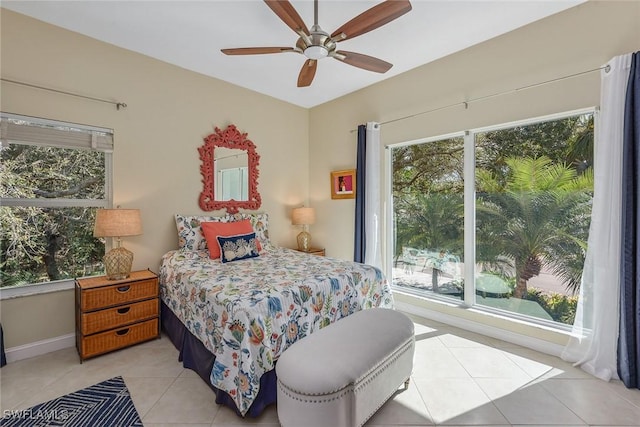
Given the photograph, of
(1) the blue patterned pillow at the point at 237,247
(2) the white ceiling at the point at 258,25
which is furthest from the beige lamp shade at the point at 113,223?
(2) the white ceiling at the point at 258,25

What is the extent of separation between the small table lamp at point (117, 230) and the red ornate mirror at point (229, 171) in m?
0.97

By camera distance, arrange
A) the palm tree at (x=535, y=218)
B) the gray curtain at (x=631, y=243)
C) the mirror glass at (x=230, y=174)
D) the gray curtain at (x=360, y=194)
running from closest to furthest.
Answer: the gray curtain at (x=631, y=243), the palm tree at (x=535, y=218), the mirror glass at (x=230, y=174), the gray curtain at (x=360, y=194)

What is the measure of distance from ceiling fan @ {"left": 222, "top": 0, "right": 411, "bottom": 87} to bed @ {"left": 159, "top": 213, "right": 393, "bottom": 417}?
1.69 metres

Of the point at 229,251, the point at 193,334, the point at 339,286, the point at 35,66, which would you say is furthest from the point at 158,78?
the point at 339,286

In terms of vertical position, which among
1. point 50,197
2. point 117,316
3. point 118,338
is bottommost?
point 118,338

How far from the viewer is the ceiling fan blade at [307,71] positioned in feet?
7.70

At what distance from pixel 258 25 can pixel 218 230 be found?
203cm

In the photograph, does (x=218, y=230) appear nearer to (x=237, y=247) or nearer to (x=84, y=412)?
(x=237, y=247)

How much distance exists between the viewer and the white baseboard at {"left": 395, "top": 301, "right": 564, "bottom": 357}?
8.22ft

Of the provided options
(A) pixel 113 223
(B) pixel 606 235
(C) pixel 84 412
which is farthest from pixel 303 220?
(B) pixel 606 235

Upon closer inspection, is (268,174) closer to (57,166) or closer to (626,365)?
(57,166)

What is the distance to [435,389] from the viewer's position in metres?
2.03

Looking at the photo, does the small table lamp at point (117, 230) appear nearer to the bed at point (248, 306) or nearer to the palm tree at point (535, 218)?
the bed at point (248, 306)

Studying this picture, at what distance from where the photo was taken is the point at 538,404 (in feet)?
6.12
